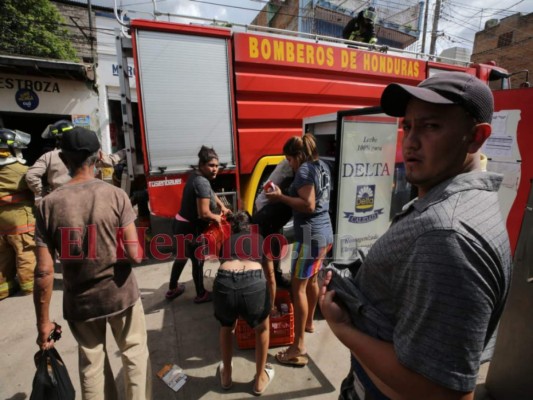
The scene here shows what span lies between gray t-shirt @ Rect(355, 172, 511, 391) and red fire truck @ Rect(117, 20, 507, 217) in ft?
10.2

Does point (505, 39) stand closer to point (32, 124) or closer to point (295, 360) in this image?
point (295, 360)

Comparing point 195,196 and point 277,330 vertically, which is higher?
→ point 195,196

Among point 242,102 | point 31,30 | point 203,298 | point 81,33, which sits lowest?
point 203,298

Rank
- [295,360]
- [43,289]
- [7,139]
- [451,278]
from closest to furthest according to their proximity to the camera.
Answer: [451,278]
[43,289]
[295,360]
[7,139]

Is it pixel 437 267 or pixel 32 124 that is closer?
pixel 437 267

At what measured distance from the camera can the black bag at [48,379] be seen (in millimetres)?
1555

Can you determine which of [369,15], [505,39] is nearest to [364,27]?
[369,15]

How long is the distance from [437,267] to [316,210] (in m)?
1.74

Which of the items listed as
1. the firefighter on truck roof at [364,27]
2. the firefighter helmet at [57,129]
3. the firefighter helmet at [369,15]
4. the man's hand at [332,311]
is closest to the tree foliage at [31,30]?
the firefighter helmet at [57,129]

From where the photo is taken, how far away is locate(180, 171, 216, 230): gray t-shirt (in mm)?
2762

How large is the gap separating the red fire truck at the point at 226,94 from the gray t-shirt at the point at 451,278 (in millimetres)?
3108

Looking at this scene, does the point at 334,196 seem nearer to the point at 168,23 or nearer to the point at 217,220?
the point at 217,220

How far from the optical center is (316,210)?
7.70 feet

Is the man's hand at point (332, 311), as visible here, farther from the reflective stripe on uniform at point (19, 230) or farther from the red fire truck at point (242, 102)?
the reflective stripe on uniform at point (19, 230)
